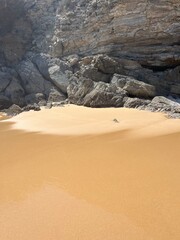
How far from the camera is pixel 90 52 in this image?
23594 millimetres

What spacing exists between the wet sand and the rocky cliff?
28.8ft

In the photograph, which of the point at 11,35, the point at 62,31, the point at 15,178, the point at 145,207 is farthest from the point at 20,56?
the point at 145,207

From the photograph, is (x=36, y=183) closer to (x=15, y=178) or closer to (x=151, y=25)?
(x=15, y=178)

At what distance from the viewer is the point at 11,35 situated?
97.1 feet

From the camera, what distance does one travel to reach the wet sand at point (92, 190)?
283cm

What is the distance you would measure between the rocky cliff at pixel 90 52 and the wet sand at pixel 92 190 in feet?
28.8

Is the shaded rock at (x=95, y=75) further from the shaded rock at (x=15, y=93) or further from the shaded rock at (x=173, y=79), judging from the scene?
the shaded rock at (x=15, y=93)

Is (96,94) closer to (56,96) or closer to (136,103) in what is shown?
(136,103)

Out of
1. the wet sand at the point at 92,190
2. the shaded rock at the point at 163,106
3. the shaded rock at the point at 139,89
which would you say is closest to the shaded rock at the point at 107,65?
the shaded rock at the point at 139,89

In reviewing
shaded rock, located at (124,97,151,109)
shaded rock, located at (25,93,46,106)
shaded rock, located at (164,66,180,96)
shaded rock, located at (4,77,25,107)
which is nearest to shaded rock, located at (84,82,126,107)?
shaded rock, located at (124,97,151,109)

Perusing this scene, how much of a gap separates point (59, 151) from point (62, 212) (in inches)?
136

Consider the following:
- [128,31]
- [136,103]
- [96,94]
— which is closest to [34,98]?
[96,94]

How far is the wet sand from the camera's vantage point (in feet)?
9.28

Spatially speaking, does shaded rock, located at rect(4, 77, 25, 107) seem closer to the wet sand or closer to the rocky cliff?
the rocky cliff
